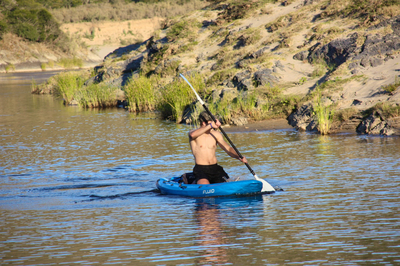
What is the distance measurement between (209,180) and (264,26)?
677 inches

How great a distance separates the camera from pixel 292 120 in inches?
669

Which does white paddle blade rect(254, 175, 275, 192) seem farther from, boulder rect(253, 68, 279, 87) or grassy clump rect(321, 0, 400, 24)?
grassy clump rect(321, 0, 400, 24)

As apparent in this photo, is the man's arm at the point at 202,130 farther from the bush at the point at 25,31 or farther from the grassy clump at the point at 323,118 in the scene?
the bush at the point at 25,31

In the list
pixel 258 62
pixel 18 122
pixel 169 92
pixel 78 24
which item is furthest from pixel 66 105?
pixel 78 24

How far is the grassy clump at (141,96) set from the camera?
23031mm

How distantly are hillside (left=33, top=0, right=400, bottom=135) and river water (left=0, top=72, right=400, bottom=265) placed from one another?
64.2 inches

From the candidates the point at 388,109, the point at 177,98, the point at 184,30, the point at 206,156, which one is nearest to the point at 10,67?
the point at 184,30

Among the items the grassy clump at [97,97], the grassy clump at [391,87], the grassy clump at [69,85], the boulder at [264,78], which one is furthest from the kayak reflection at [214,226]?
the grassy clump at [69,85]

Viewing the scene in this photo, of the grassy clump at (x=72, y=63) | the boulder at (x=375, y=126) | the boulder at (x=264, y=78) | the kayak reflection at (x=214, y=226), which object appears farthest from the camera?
the grassy clump at (x=72, y=63)

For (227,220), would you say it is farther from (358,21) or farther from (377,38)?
(358,21)

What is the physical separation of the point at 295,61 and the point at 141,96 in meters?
7.39

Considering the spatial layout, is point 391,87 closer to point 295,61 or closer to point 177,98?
point 295,61

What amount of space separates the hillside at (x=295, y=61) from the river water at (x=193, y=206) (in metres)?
1.63

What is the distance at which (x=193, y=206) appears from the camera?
8.32 metres
